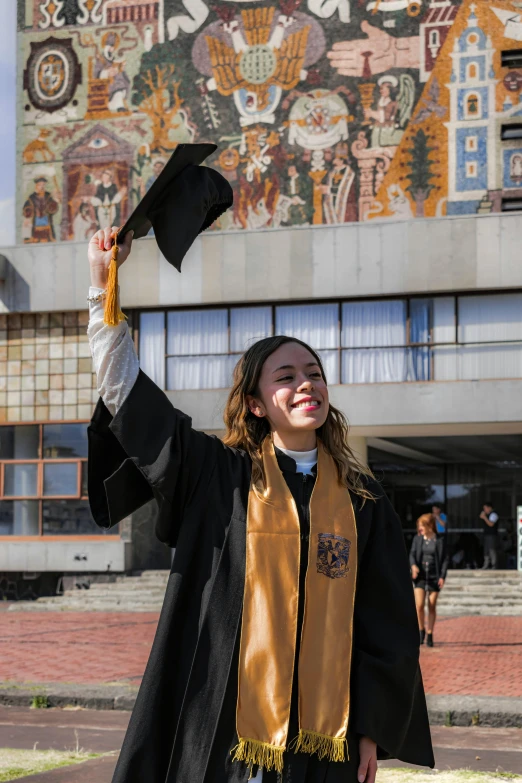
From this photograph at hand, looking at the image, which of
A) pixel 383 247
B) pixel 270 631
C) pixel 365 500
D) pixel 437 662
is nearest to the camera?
pixel 270 631

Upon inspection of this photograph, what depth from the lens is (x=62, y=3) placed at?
3077 centimetres

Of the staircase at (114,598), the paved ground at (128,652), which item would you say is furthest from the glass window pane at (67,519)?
the paved ground at (128,652)

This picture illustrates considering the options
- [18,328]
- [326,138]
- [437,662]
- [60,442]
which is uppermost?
[326,138]

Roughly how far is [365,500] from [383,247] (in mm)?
23598

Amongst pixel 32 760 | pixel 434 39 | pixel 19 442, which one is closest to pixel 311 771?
pixel 32 760

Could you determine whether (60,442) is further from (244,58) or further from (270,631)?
(270,631)

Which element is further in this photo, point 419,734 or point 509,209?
point 509,209

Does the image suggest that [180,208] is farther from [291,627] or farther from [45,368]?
[45,368]

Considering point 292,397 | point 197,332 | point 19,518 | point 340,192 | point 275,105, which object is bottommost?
point 19,518

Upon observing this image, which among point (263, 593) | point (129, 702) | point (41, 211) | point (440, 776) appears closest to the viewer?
point (263, 593)

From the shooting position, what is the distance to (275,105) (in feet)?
95.0

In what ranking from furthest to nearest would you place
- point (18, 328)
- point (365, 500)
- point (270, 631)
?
point (18, 328) < point (365, 500) < point (270, 631)

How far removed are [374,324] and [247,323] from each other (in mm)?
3003

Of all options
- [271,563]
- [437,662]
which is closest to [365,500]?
[271,563]
